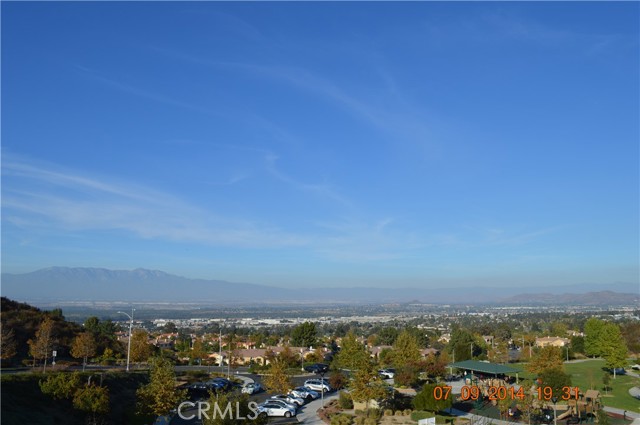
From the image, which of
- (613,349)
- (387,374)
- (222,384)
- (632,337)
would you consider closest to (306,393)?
(222,384)

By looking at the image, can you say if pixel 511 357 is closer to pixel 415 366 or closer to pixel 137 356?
pixel 415 366

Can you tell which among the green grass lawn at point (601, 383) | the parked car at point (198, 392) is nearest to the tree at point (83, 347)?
the parked car at point (198, 392)

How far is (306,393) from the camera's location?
4128 cm

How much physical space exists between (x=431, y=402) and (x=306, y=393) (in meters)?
Result: 11.4

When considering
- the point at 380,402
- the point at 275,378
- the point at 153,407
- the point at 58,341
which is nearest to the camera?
the point at 153,407

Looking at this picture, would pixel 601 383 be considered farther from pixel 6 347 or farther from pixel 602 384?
pixel 6 347

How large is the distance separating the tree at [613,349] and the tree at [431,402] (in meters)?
32.0

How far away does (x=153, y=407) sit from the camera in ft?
89.4

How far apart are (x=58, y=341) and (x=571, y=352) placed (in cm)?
6750

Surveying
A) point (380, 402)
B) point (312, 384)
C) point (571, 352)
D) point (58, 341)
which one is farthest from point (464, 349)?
point (58, 341)

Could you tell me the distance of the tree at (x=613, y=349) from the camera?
183ft

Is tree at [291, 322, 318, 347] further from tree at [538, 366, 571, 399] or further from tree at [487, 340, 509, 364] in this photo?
tree at [538, 366, 571, 399]

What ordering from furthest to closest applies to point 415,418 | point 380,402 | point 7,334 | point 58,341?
point 58,341, point 7,334, point 380,402, point 415,418

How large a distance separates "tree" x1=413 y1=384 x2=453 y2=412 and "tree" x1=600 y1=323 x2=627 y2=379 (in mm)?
31994
